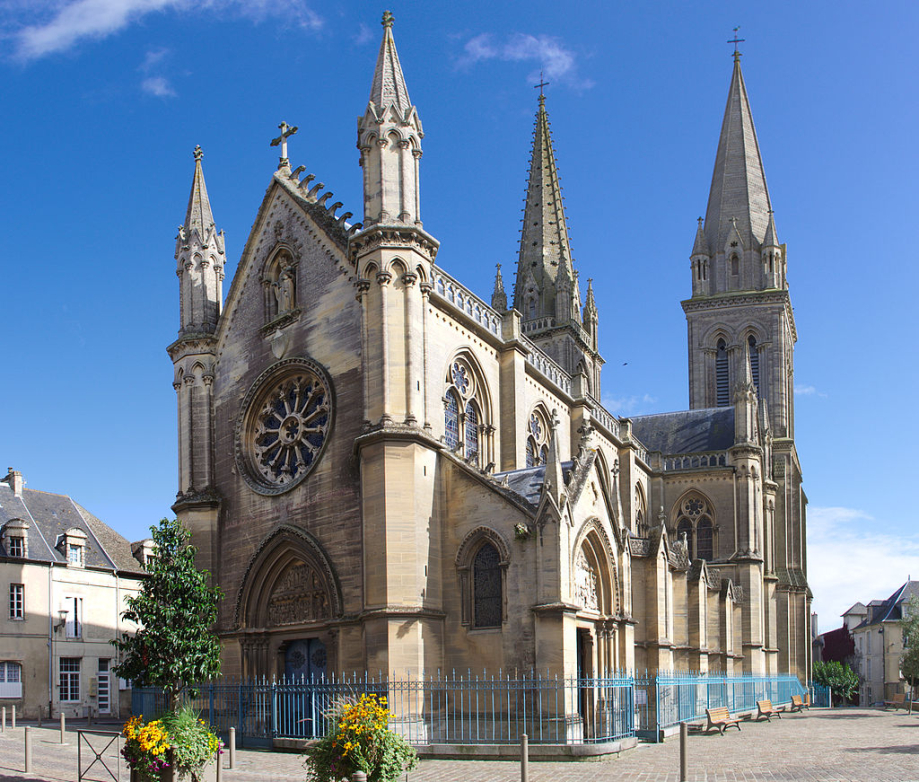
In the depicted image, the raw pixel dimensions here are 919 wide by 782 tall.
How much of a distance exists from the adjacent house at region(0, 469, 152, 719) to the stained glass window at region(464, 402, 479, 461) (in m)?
17.9

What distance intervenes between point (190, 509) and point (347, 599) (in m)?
6.93

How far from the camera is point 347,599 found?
78.2 feet

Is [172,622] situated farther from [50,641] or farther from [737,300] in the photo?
[737,300]

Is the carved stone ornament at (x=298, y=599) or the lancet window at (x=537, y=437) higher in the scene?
the lancet window at (x=537, y=437)

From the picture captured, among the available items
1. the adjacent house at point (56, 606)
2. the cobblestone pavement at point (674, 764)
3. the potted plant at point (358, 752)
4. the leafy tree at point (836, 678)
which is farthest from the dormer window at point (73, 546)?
the leafy tree at point (836, 678)

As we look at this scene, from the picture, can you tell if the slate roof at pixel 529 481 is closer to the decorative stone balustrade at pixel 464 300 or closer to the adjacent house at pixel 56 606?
the decorative stone balustrade at pixel 464 300

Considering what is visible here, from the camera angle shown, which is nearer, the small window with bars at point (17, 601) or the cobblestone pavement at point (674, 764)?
the cobblestone pavement at point (674, 764)

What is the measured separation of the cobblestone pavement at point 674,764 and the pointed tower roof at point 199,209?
585 inches

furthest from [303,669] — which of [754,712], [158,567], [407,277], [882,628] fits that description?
[882,628]

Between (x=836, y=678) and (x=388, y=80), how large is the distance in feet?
230

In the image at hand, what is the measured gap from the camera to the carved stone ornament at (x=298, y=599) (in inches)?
992

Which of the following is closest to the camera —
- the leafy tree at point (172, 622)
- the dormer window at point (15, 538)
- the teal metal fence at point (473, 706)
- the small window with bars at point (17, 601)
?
the leafy tree at point (172, 622)

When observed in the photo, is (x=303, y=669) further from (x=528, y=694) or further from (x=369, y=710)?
(x=369, y=710)

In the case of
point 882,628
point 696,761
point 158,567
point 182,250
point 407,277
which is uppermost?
point 182,250
